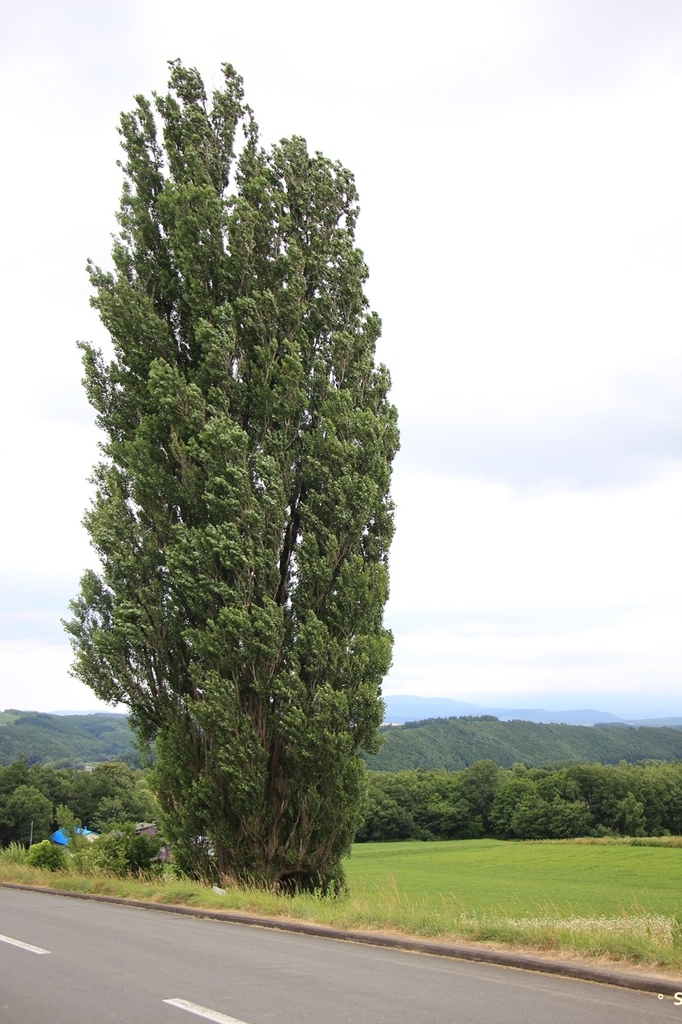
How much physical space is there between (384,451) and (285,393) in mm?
2122

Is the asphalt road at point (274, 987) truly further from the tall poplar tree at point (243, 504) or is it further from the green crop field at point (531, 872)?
the green crop field at point (531, 872)

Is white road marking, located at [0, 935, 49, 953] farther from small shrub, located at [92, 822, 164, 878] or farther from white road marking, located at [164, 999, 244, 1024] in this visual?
small shrub, located at [92, 822, 164, 878]

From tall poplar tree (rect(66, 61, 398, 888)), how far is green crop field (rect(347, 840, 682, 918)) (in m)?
14.0

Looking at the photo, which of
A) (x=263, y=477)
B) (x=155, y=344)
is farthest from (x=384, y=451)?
(x=155, y=344)

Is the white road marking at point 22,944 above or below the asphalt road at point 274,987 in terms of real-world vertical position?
below

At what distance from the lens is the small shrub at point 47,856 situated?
19328 millimetres

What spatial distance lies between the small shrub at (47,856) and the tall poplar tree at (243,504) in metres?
6.93

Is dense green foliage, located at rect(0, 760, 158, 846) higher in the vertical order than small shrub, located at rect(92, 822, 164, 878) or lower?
lower

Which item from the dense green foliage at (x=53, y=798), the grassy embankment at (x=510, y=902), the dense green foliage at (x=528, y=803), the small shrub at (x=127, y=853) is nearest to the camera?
the grassy embankment at (x=510, y=902)

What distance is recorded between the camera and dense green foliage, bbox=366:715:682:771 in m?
137

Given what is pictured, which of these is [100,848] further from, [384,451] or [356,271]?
[356,271]

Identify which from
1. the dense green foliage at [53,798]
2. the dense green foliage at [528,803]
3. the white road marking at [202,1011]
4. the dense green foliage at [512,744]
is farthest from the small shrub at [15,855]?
the dense green foliage at [512,744]

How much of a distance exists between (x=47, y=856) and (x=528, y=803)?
201ft

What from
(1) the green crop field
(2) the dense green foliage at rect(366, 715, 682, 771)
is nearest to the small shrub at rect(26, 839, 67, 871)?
(1) the green crop field
